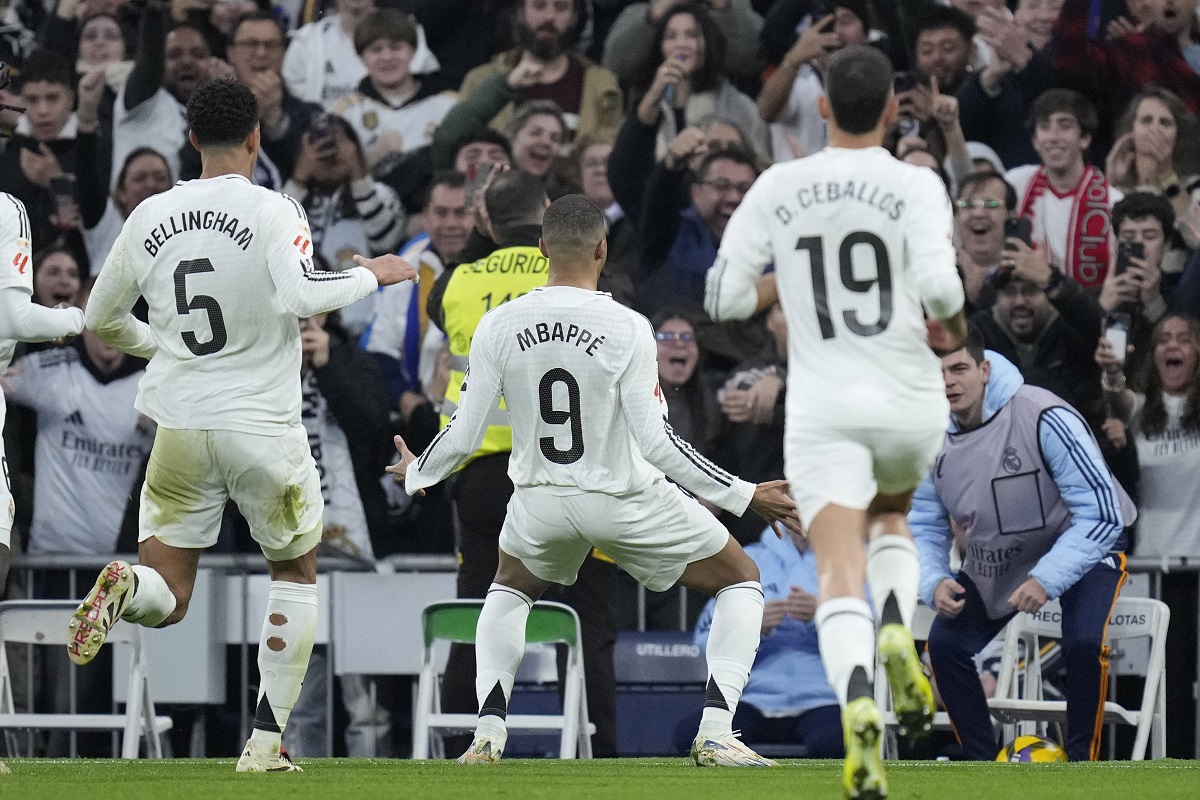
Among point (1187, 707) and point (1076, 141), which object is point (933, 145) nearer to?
point (1076, 141)

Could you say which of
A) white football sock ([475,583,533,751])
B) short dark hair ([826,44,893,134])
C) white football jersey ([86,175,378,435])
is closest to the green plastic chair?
white football sock ([475,583,533,751])

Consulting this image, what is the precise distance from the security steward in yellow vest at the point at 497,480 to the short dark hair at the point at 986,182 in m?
2.50

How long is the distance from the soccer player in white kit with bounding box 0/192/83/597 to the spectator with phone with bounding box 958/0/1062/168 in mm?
5663

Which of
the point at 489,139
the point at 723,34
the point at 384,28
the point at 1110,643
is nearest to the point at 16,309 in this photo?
the point at 489,139

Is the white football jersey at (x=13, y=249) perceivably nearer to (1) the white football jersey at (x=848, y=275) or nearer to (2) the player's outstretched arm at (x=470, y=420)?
(2) the player's outstretched arm at (x=470, y=420)

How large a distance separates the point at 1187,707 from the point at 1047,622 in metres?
0.96

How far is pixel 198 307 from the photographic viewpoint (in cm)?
617

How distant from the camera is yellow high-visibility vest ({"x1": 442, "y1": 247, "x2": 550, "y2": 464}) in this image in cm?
817

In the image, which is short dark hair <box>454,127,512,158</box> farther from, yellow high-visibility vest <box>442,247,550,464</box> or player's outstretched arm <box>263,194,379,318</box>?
player's outstretched arm <box>263,194,379,318</box>

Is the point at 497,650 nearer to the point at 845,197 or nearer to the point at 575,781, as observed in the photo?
the point at 575,781

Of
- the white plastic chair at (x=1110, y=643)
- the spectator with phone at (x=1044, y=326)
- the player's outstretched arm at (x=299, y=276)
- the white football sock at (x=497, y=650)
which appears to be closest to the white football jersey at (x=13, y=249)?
the player's outstretched arm at (x=299, y=276)

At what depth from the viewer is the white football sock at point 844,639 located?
15.3ft

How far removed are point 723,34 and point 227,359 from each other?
4916mm

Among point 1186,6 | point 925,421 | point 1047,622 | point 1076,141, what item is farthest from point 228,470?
point 1186,6
